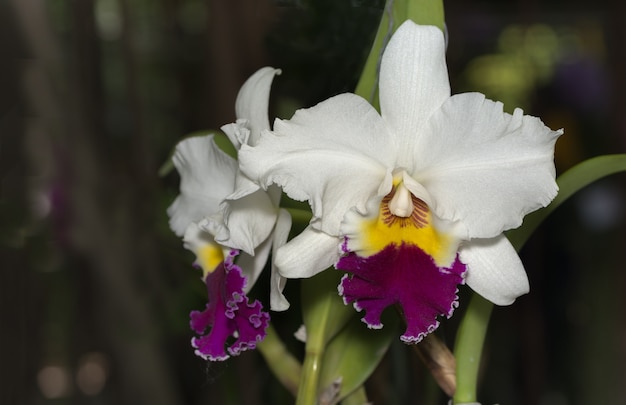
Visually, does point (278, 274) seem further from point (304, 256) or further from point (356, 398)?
point (356, 398)

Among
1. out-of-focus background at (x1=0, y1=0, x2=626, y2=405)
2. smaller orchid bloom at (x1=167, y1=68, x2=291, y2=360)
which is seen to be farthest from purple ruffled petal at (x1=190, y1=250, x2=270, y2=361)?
out-of-focus background at (x1=0, y1=0, x2=626, y2=405)

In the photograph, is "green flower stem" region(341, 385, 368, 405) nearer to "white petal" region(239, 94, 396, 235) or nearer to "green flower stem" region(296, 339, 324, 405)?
"green flower stem" region(296, 339, 324, 405)


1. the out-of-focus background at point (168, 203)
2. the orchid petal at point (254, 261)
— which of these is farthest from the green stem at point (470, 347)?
the orchid petal at point (254, 261)

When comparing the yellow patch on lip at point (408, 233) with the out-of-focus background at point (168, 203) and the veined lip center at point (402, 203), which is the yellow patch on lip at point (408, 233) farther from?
the out-of-focus background at point (168, 203)

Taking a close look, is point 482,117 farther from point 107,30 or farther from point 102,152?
point 107,30

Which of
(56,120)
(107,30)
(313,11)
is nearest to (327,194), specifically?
(313,11)

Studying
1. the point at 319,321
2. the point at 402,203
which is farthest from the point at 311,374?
the point at 402,203
